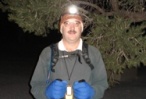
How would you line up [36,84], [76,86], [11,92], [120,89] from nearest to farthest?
[76,86], [36,84], [11,92], [120,89]

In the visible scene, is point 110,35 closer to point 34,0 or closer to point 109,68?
point 109,68

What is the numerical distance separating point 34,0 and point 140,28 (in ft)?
4.41

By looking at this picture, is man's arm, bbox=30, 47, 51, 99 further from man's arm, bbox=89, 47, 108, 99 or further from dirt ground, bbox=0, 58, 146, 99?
dirt ground, bbox=0, 58, 146, 99

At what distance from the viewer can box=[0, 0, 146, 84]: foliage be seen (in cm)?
434

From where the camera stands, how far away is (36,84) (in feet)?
9.49

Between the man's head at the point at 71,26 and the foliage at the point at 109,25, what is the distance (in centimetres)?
136

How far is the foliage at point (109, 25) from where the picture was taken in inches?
171

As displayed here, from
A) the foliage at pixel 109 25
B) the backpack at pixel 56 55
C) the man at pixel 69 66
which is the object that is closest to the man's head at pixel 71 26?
the man at pixel 69 66

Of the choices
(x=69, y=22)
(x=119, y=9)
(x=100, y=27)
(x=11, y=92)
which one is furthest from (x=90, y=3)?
(x=11, y=92)

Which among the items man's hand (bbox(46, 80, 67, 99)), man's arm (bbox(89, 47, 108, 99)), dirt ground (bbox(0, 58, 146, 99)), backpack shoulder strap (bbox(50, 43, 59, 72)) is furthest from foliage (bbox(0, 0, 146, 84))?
dirt ground (bbox(0, 58, 146, 99))

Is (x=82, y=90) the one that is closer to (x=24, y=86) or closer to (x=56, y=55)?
(x=56, y=55)

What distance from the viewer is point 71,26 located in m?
2.88

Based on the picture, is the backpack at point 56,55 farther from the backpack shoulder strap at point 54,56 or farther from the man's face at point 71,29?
the man's face at point 71,29

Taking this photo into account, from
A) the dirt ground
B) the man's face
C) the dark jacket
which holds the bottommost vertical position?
the dirt ground
